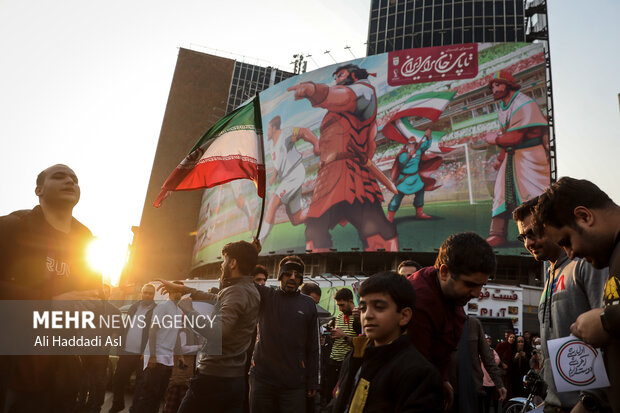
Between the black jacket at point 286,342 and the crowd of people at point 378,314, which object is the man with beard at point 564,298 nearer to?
the crowd of people at point 378,314

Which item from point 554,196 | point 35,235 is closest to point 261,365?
point 35,235

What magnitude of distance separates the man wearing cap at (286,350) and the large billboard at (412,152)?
27840 mm

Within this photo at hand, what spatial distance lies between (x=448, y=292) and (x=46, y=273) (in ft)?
7.48

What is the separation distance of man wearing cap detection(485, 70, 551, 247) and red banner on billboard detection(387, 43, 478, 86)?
404 cm

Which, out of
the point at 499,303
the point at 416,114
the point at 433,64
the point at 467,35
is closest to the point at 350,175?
the point at 416,114

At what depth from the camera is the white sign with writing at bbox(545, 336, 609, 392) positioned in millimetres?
1969

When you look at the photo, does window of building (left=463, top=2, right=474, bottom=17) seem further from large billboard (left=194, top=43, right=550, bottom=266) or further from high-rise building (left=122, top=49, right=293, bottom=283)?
high-rise building (left=122, top=49, right=293, bottom=283)

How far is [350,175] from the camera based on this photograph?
34.5 meters

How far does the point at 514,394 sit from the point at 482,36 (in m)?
39.7

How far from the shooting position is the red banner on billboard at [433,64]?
33875 millimetres

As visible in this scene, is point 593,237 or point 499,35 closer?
point 593,237

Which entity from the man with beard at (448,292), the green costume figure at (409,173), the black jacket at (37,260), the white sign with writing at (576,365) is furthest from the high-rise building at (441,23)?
the black jacket at (37,260)

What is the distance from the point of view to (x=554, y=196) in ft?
6.97

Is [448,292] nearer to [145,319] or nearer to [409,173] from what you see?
[145,319]
